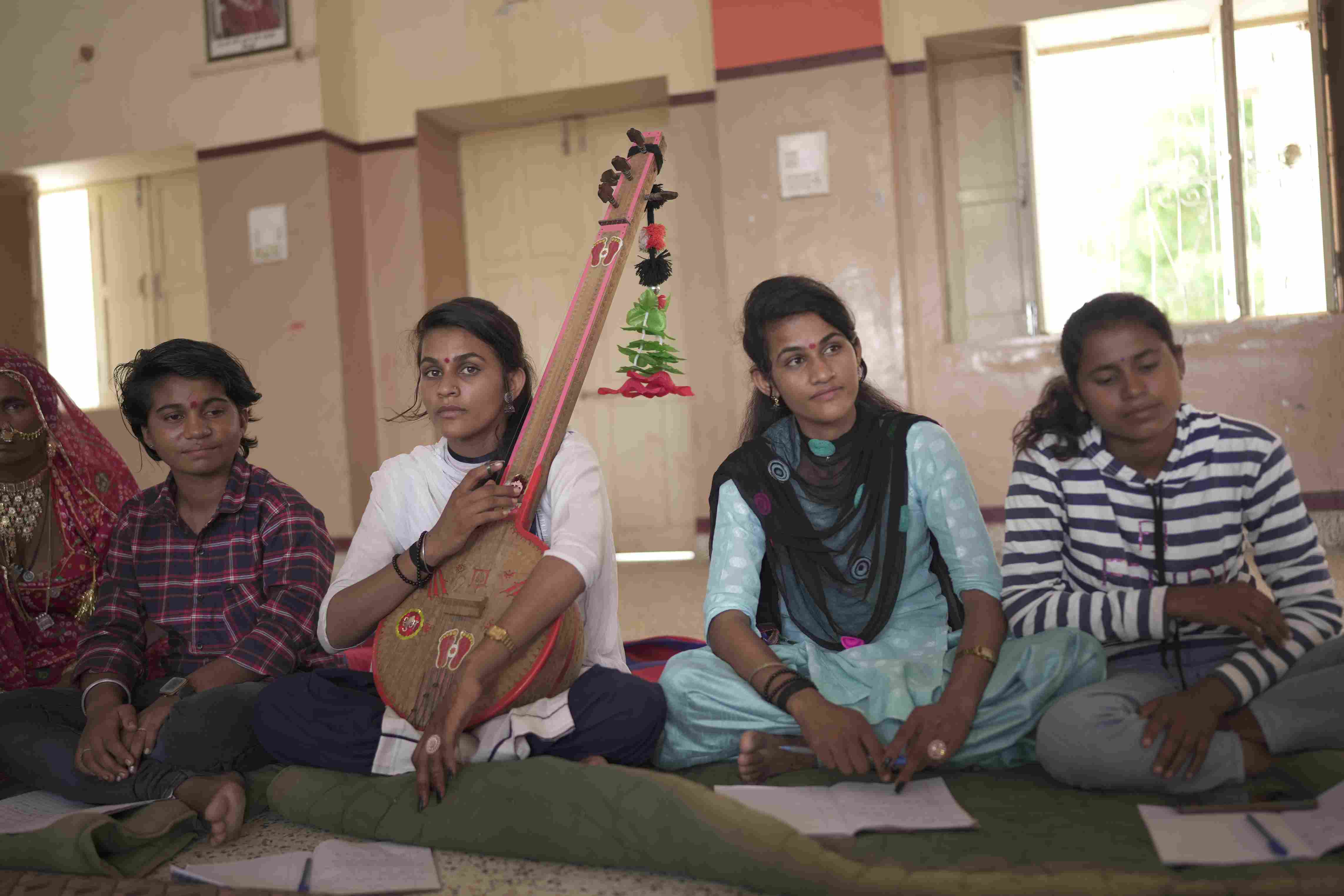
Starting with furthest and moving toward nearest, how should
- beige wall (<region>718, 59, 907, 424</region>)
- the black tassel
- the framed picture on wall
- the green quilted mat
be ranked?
the framed picture on wall → beige wall (<region>718, 59, 907, 424</region>) → the black tassel → the green quilted mat

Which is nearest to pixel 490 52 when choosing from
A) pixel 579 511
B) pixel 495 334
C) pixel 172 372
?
pixel 172 372

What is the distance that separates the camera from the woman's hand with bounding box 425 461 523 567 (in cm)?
183

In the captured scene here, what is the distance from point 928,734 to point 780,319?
0.78 meters

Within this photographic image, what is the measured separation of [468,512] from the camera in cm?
183

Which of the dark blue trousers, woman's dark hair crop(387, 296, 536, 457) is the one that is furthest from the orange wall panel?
the dark blue trousers

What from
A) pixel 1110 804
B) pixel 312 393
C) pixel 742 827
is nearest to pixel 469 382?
pixel 742 827

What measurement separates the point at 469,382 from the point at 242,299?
4052 millimetres

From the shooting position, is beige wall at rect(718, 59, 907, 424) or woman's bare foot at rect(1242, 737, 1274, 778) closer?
woman's bare foot at rect(1242, 737, 1274, 778)

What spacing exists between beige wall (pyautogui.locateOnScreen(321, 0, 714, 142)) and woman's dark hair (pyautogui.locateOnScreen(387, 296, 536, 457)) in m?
3.40

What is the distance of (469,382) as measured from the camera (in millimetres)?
2006

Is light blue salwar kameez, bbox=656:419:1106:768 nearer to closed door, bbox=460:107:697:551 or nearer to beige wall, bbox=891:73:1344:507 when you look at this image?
beige wall, bbox=891:73:1344:507

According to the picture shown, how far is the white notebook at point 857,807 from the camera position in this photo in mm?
1487

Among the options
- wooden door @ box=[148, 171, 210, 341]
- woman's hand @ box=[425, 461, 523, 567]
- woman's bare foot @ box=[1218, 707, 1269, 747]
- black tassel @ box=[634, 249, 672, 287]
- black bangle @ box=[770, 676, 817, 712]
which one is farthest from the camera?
wooden door @ box=[148, 171, 210, 341]

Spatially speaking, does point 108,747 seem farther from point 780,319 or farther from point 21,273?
point 21,273
